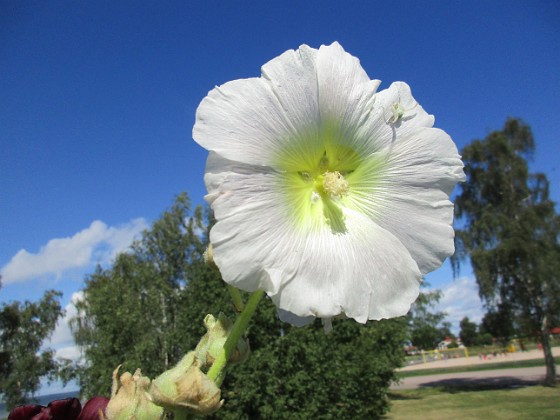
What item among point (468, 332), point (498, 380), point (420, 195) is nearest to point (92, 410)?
point (420, 195)

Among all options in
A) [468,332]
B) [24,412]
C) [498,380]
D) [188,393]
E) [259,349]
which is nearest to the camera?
[188,393]

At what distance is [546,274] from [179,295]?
16.3 m

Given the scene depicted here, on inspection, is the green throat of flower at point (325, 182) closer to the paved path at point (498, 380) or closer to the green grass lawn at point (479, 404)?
the green grass lawn at point (479, 404)

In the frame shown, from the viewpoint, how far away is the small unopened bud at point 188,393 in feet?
2.62

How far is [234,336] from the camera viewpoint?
87cm

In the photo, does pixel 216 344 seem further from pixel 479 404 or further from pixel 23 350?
pixel 23 350

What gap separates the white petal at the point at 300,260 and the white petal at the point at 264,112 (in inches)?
2.2

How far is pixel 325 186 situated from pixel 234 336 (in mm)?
473

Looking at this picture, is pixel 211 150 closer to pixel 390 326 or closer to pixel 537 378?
pixel 390 326

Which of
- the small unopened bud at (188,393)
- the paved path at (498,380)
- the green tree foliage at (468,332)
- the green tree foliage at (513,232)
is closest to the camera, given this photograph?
the small unopened bud at (188,393)

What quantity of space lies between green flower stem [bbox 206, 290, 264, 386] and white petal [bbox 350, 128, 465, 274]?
38cm

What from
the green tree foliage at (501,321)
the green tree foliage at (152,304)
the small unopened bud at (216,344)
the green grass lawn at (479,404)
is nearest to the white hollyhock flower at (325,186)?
the small unopened bud at (216,344)

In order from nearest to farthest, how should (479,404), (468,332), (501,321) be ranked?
1. (479,404)
2. (501,321)
3. (468,332)

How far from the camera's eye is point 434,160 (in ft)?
3.60
